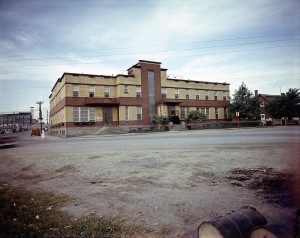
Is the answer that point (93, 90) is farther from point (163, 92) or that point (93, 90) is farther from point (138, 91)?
point (163, 92)

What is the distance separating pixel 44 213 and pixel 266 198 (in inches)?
175

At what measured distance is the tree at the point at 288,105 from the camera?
4537 centimetres

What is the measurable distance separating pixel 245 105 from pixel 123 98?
2402 centimetres

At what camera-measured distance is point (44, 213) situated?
4070 millimetres

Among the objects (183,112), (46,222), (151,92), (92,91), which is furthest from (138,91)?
(46,222)

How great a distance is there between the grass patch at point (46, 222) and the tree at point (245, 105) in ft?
140

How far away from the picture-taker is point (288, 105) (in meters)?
45.9

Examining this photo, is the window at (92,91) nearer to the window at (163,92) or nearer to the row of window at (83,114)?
the row of window at (83,114)

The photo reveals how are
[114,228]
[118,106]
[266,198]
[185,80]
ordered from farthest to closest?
[185,80]
[118,106]
[266,198]
[114,228]

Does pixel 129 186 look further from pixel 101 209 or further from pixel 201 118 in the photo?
pixel 201 118

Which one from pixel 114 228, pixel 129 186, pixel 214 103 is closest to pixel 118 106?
pixel 214 103

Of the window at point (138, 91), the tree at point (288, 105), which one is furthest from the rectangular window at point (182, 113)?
the tree at point (288, 105)

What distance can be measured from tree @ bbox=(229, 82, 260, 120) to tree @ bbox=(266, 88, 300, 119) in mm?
7893

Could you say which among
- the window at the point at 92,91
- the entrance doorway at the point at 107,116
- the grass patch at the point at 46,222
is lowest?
the grass patch at the point at 46,222
